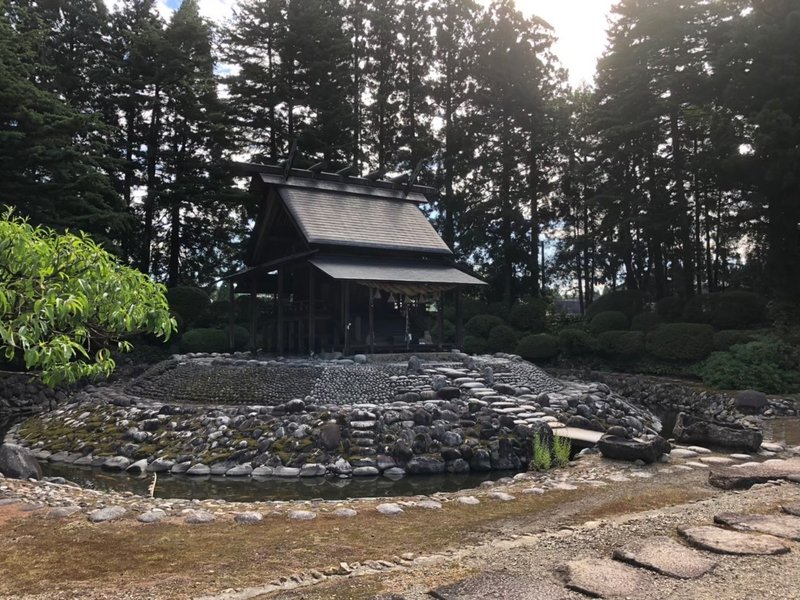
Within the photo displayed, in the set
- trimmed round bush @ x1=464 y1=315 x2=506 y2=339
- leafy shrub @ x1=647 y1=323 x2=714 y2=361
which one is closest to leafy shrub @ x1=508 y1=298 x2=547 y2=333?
trimmed round bush @ x1=464 y1=315 x2=506 y2=339

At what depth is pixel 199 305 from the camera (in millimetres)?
23656

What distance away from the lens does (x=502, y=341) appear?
24516mm

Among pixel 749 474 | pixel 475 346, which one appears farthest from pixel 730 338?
pixel 749 474

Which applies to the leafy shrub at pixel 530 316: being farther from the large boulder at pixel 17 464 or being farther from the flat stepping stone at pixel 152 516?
the flat stepping stone at pixel 152 516

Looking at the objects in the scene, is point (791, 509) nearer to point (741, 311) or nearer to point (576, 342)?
point (741, 311)

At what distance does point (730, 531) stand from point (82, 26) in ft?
110

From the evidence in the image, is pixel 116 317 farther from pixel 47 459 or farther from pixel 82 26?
pixel 82 26

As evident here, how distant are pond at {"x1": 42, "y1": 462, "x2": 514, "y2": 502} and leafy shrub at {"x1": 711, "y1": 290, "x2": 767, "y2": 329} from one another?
1463cm

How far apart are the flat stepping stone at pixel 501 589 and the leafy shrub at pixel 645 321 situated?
20.3m

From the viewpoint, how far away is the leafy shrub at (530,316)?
25891 millimetres

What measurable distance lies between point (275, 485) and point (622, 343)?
54.5 ft

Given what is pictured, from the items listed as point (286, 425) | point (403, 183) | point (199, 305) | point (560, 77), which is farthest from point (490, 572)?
point (560, 77)

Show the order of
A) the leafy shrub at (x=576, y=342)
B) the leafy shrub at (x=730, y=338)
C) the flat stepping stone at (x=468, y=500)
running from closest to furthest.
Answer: the flat stepping stone at (x=468, y=500) < the leafy shrub at (x=730, y=338) < the leafy shrub at (x=576, y=342)

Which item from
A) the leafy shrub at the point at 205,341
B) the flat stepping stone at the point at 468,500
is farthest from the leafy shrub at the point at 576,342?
the flat stepping stone at the point at 468,500
